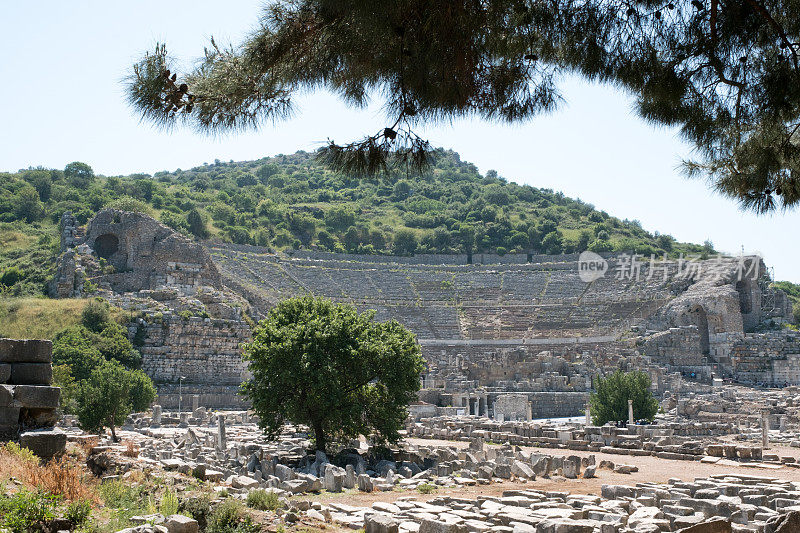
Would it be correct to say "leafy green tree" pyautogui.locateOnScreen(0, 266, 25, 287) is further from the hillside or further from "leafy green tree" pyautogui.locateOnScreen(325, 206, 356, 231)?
"leafy green tree" pyautogui.locateOnScreen(325, 206, 356, 231)

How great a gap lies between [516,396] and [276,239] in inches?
1575

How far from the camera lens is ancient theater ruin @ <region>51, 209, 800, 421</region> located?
3975 cm

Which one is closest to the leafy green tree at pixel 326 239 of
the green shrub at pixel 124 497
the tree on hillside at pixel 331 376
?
the tree on hillside at pixel 331 376

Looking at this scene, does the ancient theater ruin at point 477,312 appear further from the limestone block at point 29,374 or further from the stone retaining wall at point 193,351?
the limestone block at point 29,374

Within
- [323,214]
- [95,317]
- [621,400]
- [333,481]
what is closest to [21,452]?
[333,481]

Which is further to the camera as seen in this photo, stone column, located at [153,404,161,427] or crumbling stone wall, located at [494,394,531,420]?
crumbling stone wall, located at [494,394,531,420]

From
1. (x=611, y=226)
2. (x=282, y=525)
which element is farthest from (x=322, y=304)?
(x=611, y=226)

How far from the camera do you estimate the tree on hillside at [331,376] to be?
1884cm

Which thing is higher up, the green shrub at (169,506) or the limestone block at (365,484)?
the green shrub at (169,506)

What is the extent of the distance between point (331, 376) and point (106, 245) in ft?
121

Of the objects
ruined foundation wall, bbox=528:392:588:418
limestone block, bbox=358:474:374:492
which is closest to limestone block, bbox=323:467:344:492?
limestone block, bbox=358:474:374:492

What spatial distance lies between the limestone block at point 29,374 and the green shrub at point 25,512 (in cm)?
481

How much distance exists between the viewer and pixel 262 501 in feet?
35.4

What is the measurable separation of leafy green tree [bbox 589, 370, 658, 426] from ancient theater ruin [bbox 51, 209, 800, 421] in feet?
19.4
